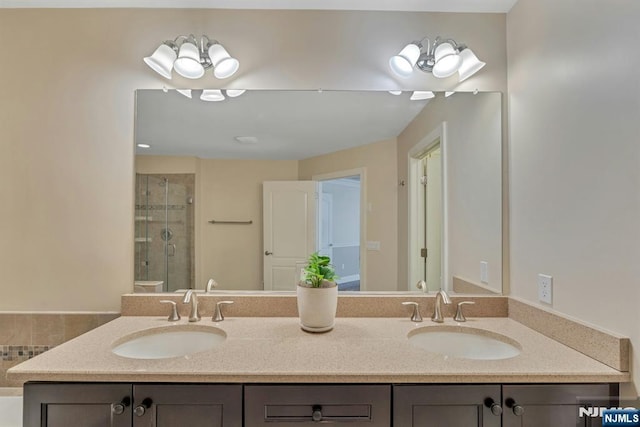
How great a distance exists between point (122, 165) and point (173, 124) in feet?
1.13

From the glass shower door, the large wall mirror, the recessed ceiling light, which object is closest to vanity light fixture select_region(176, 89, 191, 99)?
the large wall mirror

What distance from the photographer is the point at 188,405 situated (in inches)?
42.1

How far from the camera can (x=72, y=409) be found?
3.53ft

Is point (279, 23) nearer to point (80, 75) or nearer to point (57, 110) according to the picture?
point (80, 75)

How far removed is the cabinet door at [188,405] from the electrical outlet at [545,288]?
131cm

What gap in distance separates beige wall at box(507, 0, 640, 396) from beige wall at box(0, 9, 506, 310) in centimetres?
34

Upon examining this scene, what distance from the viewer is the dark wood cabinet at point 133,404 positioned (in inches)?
41.8

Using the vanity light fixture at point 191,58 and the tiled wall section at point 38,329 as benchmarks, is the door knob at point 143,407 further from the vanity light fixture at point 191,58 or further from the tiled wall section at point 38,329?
the vanity light fixture at point 191,58

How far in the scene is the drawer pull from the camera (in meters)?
1.04

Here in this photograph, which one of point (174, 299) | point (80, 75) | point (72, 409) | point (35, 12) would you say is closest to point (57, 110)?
Result: point (80, 75)

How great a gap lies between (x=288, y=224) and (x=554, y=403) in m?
1.36

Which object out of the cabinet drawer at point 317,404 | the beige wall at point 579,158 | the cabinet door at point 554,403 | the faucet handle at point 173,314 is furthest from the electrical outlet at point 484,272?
the faucet handle at point 173,314

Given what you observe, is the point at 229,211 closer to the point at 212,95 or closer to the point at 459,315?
the point at 212,95

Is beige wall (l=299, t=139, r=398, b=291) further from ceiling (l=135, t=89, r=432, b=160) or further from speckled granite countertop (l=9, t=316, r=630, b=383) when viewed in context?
speckled granite countertop (l=9, t=316, r=630, b=383)
